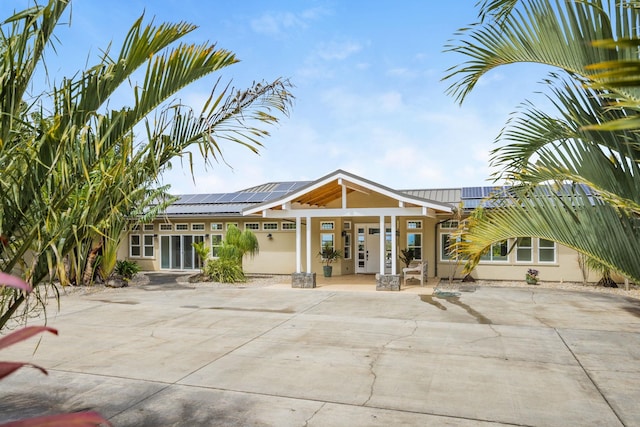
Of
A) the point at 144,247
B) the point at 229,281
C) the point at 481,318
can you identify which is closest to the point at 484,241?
the point at 481,318

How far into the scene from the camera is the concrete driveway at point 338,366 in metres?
4.77

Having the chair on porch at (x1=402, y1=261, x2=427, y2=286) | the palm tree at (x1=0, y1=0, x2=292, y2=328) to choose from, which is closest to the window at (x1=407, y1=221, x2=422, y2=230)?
the chair on porch at (x1=402, y1=261, x2=427, y2=286)

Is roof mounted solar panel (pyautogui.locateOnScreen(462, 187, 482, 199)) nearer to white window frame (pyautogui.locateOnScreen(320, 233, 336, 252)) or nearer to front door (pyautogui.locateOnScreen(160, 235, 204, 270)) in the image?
white window frame (pyautogui.locateOnScreen(320, 233, 336, 252))

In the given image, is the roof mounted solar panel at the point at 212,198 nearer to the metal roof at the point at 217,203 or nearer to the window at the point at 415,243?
the metal roof at the point at 217,203

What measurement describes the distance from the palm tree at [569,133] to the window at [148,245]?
20985 millimetres

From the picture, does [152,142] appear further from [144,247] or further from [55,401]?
[144,247]

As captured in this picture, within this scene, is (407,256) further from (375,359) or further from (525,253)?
(375,359)

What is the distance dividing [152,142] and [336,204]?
1690 cm

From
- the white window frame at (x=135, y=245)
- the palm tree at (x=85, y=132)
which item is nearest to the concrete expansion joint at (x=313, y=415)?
the palm tree at (x=85, y=132)

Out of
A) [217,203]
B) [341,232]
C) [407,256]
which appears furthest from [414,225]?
[217,203]

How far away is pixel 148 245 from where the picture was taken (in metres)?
22.5

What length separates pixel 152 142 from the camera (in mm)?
3393

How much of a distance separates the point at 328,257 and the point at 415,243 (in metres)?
3.71

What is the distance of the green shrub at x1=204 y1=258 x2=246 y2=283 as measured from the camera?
17266mm
